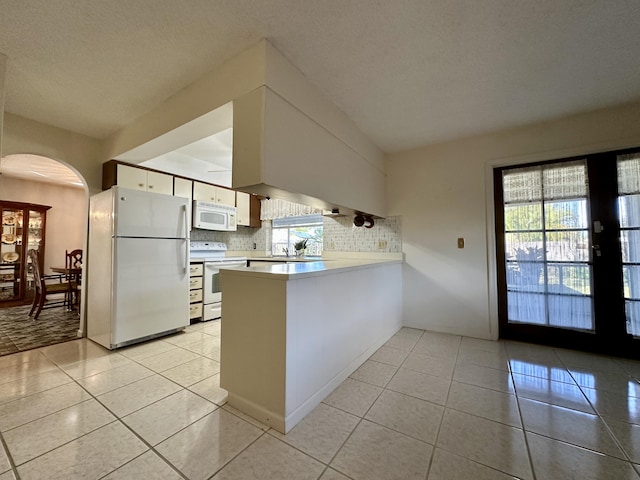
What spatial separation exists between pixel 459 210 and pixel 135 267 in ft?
12.0

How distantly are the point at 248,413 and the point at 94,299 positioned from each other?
244cm

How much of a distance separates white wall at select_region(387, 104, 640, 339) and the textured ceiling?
330mm

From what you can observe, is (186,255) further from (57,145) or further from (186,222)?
(57,145)

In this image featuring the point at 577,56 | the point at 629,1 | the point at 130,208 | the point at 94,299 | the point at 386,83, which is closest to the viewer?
the point at 629,1

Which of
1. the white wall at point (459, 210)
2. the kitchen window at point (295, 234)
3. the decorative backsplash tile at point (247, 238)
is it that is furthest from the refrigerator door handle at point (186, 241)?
the white wall at point (459, 210)

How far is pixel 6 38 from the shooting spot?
1.62 metres

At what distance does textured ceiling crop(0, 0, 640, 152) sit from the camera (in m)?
1.45

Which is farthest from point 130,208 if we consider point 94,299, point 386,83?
point 386,83

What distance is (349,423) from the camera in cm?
153

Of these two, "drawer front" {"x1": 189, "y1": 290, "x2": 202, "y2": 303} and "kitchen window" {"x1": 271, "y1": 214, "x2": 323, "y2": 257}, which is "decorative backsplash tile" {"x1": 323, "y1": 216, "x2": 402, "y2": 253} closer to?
"kitchen window" {"x1": 271, "y1": 214, "x2": 323, "y2": 257}

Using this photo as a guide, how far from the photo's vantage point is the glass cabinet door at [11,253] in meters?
4.61

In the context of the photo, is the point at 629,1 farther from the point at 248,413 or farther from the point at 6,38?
the point at 6,38

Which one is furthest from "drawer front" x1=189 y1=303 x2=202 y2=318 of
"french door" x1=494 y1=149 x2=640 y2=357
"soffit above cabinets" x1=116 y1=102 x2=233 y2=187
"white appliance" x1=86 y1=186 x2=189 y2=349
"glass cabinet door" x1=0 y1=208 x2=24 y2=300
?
"glass cabinet door" x1=0 y1=208 x2=24 y2=300

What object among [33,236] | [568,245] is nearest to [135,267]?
[33,236]
